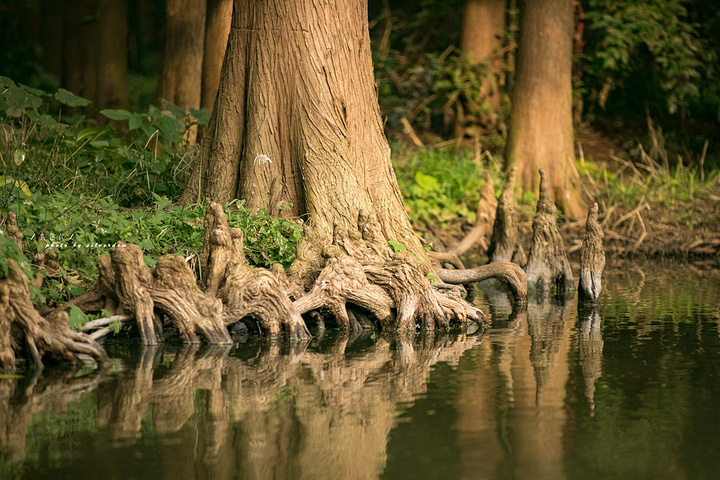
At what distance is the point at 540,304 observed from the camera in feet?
28.5

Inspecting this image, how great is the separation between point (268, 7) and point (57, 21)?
1381cm

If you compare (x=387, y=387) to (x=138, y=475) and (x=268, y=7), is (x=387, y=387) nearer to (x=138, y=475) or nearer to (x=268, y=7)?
(x=138, y=475)

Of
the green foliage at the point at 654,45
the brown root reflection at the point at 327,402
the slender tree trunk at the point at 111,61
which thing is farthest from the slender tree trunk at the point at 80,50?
the brown root reflection at the point at 327,402

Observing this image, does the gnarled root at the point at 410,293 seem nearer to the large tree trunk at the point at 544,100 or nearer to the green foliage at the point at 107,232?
the green foliage at the point at 107,232

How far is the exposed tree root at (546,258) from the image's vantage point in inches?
368

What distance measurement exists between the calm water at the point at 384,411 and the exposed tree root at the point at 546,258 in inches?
101

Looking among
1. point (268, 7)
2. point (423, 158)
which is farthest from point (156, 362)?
point (423, 158)

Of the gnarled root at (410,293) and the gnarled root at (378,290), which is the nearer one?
the gnarled root at (378,290)

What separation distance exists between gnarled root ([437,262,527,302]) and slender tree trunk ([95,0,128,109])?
7887 millimetres

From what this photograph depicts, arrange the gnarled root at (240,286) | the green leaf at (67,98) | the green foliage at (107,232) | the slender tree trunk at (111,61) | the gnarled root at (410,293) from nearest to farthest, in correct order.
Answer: the gnarled root at (240,286) < the green foliage at (107,232) < the gnarled root at (410,293) < the green leaf at (67,98) < the slender tree trunk at (111,61)

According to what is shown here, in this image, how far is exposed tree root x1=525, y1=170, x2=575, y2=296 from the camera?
935 cm

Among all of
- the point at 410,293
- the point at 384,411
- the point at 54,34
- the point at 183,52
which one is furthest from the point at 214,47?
the point at 54,34

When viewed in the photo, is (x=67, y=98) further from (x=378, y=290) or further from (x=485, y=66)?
(x=485, y=66)

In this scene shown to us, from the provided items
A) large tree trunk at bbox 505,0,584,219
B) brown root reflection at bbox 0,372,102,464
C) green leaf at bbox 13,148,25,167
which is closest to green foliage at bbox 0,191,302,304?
green leaf at bbox 13,148,25,167
